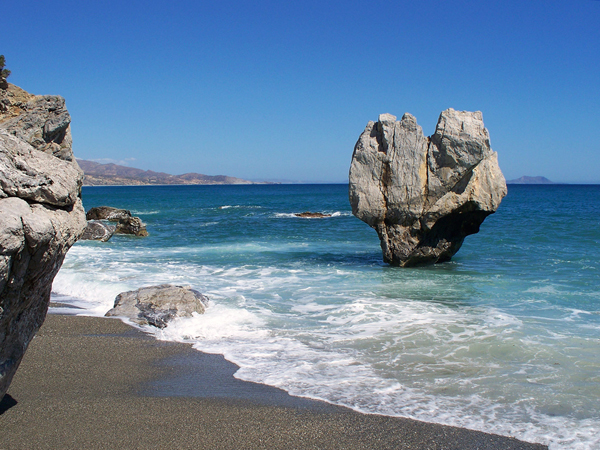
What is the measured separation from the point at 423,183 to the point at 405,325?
→ 669 centimetres

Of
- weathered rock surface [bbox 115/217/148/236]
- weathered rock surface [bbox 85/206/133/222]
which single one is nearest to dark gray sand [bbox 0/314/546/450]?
weathered rock surface [bbox 115/217/148/236]

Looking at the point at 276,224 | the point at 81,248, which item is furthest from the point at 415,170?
the point at 276,224

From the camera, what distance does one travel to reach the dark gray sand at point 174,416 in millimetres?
4578

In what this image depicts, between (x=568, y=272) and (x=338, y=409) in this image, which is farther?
(x=568, y=272)

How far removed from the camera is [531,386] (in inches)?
246

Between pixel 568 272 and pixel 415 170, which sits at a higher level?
pixel 415 170

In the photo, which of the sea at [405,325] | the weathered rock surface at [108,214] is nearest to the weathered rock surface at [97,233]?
the sea at [405,325]

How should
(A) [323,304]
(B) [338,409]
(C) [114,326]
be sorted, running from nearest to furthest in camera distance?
(B) [338,409] → (C) [114,326] → (A) [323,304]

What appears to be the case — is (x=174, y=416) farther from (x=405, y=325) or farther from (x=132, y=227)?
(x=132, y=227)

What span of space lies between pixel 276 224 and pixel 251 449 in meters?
27.5

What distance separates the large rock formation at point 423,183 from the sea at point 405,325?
1.09 m

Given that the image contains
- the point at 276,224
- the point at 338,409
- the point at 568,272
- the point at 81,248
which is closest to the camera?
the point at 338,409

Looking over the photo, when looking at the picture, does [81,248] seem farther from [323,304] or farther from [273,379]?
[273,379]

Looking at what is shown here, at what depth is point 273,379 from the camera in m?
6.36
